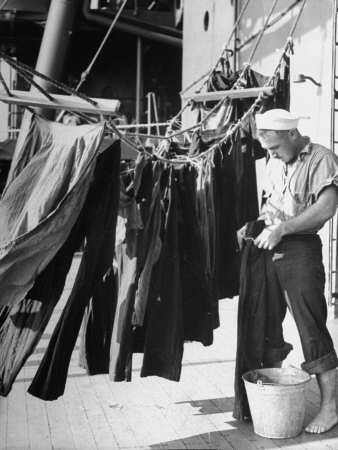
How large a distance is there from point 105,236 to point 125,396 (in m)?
1.76

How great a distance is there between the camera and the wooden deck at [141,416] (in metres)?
4.23

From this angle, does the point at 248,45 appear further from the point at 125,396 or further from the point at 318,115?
the point at 125,396

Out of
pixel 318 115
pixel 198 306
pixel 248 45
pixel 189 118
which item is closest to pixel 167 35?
pixel 189 118

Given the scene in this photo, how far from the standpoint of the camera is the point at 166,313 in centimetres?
464

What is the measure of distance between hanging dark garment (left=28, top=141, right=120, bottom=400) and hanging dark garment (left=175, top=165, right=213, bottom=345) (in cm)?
91

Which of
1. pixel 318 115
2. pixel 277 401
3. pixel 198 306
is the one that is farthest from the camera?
pixel 318 115

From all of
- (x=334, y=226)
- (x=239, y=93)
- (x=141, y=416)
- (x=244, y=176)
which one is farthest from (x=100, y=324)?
(x=334, y=226)

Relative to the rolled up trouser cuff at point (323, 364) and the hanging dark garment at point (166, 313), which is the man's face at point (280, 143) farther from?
the rolled up trouser cuff at point (323, 364)

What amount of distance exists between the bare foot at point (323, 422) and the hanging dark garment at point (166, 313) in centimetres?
97

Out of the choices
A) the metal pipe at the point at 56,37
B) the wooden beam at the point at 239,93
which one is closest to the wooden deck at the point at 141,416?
the wooden beam at the point at 239,93

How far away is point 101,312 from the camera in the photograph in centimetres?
470

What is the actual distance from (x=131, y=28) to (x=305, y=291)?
15.3 meters

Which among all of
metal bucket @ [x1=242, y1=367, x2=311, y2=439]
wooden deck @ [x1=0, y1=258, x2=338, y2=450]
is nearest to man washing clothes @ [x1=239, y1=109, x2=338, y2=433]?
metal bucket @ [x1=242, y1=367, x2=311, y2=439]

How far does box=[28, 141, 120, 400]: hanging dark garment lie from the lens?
3988 mm
